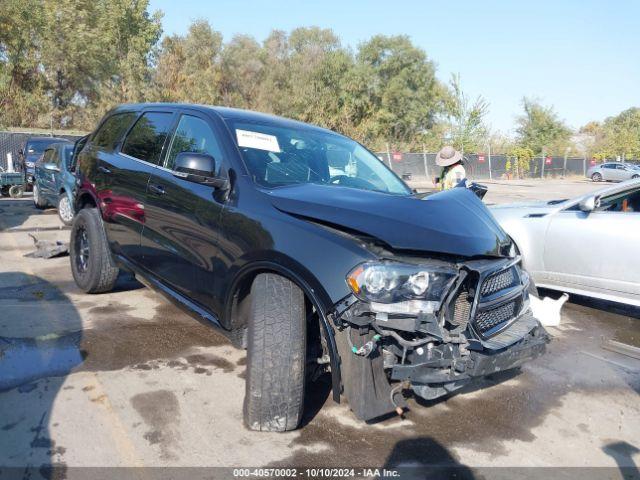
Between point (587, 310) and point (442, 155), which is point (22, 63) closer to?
point (442, 155)

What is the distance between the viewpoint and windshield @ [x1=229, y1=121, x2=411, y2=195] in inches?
138

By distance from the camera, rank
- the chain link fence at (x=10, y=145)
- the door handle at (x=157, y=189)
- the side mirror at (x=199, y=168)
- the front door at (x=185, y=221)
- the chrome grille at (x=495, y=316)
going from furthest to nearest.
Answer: the chain link fence at (x=10, y=145), the door handle at (x=157, y=189), the front door at (x=185, y=221), the side mirror at (x=199, y=168), the chrome grille at (x=495, y=316)

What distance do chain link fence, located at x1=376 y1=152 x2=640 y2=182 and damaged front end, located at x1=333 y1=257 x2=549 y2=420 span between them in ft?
76.8

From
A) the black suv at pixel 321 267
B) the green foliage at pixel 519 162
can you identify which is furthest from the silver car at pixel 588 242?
the green foliage at pixel 519 162

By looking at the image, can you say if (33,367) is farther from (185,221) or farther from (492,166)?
(492,166)

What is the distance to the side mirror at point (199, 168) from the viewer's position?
325 centimetres

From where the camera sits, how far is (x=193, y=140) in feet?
12.9

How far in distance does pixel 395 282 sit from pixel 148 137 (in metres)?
2.83

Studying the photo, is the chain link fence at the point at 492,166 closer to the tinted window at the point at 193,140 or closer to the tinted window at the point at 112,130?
the tinted window at the point at 112,130

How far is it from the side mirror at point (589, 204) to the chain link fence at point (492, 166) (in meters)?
20.5

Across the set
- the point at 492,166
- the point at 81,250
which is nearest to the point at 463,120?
the point at 492,166

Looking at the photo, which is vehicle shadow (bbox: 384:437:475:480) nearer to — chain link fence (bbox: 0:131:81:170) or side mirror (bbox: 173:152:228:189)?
side mirror (bbox: 173:152:228:189)

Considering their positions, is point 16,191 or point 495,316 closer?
point 495,316

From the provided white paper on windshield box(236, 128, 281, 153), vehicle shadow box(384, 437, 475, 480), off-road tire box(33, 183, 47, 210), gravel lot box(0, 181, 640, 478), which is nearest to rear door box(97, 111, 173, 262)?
gravel lot box(0, 181, 640, 478)
